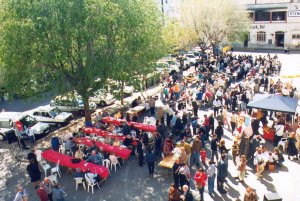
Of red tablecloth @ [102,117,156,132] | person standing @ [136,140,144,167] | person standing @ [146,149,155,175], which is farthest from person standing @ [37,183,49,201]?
red tablecloth @ [102,117,156,132]

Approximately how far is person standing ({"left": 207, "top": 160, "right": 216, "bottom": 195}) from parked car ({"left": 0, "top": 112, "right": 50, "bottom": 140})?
37.8ft

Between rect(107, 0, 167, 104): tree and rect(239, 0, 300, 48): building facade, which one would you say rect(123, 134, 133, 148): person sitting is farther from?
rect(239, 0, 300, 48): building facade

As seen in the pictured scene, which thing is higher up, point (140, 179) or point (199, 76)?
point (199, 76)

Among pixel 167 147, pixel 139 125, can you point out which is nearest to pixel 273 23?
pixel 139 125

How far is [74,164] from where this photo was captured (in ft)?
48.3

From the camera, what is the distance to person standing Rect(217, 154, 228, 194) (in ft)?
41.6

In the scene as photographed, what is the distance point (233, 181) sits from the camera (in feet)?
45.4

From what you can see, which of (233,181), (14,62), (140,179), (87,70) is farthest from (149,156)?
(14,62)

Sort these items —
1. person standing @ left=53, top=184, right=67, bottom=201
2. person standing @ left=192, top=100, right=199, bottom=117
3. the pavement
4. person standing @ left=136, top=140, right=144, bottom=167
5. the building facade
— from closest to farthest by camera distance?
person standing @ left=53, top=184, right=67, bottom=201 < the pavement < person standing @ left=136, top=140, right=144, bottom=167 < person standing @ left=192, top=100, right=199, bottom=117 < the building facade

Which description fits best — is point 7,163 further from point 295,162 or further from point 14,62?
point 295,162

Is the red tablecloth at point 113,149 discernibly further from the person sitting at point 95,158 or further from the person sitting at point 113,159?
the person sitting at point 95,158

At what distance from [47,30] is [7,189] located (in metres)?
7.66

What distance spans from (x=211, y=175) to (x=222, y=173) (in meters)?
0.49

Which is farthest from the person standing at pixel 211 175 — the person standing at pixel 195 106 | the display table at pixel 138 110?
the display table at pixel 138 110
